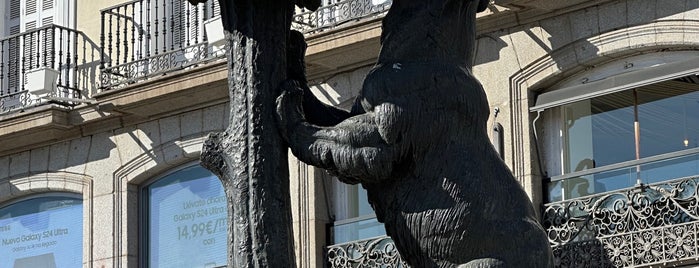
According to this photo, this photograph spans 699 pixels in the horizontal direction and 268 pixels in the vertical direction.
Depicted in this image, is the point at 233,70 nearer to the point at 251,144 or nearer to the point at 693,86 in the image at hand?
the point at 251,144

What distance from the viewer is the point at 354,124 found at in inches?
232

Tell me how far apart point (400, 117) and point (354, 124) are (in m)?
0.16

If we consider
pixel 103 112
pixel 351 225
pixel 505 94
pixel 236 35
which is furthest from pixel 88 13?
pixel 236 35

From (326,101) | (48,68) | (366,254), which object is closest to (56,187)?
(48,68)

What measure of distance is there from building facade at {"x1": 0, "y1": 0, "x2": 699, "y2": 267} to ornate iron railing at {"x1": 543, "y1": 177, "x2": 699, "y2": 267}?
17 mm

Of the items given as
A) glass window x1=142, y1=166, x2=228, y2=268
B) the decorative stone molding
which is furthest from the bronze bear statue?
the decorative stone molding

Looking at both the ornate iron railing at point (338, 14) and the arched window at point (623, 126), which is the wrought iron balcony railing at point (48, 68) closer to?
the ornate iron railing at point (338, 14)

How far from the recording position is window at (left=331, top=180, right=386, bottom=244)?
18984 millimetres

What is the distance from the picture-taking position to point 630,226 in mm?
16547

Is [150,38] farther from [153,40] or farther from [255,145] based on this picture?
[255,145]

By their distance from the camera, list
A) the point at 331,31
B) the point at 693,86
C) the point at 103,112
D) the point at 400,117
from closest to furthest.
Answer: the point at 400,117 < the point at 693,86 < the point at 331,31 < the point at 103,112

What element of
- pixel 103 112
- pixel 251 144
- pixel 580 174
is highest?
pixel 103 112

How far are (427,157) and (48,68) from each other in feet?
51.4

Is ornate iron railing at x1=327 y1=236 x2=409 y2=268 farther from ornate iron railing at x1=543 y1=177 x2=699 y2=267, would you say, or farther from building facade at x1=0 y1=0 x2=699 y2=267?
ornate iron railing at x1=543 y1=177 x2=699 y2=267
